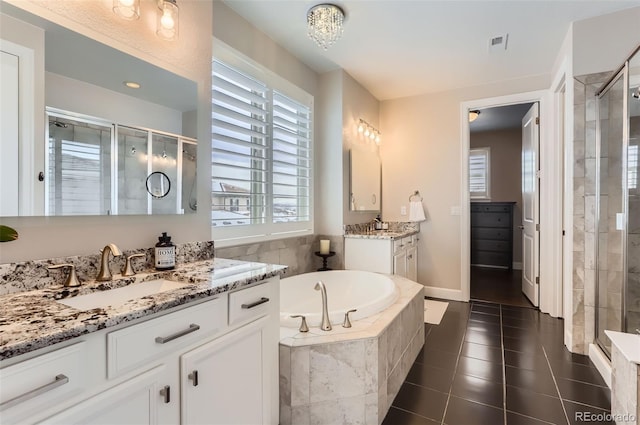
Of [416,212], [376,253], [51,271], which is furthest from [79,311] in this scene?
[416,212]

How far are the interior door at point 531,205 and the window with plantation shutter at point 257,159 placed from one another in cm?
253

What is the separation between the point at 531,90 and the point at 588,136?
1.34 metres

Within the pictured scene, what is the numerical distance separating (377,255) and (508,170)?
414 cm

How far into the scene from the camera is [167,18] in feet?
5.25

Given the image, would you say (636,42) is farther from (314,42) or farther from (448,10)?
(314,42)

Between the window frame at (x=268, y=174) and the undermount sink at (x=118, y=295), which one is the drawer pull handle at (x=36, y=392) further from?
the window frame at (x=268, y=174)

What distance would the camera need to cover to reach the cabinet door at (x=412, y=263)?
3646mm

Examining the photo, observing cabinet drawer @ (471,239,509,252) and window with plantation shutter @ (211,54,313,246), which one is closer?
window with plantation shutter @ (211,54,313,246)

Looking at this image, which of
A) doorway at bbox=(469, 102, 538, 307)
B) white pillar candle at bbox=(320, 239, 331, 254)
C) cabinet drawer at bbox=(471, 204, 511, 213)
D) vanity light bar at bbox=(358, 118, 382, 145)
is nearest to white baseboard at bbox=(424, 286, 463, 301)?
doorway at bbox=(469, 102, 538, 307)

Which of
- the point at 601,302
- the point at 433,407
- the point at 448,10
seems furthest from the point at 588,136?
the point at 433,407

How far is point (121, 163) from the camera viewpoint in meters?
1.44

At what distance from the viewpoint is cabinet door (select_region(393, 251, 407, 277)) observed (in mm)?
3219

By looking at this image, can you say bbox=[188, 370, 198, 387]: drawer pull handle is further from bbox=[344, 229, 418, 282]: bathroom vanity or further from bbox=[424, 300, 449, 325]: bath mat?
bbox=[424, 300, 449, 325]: bath mat

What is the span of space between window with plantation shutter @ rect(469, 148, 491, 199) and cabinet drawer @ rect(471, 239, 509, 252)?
906 millimetres
